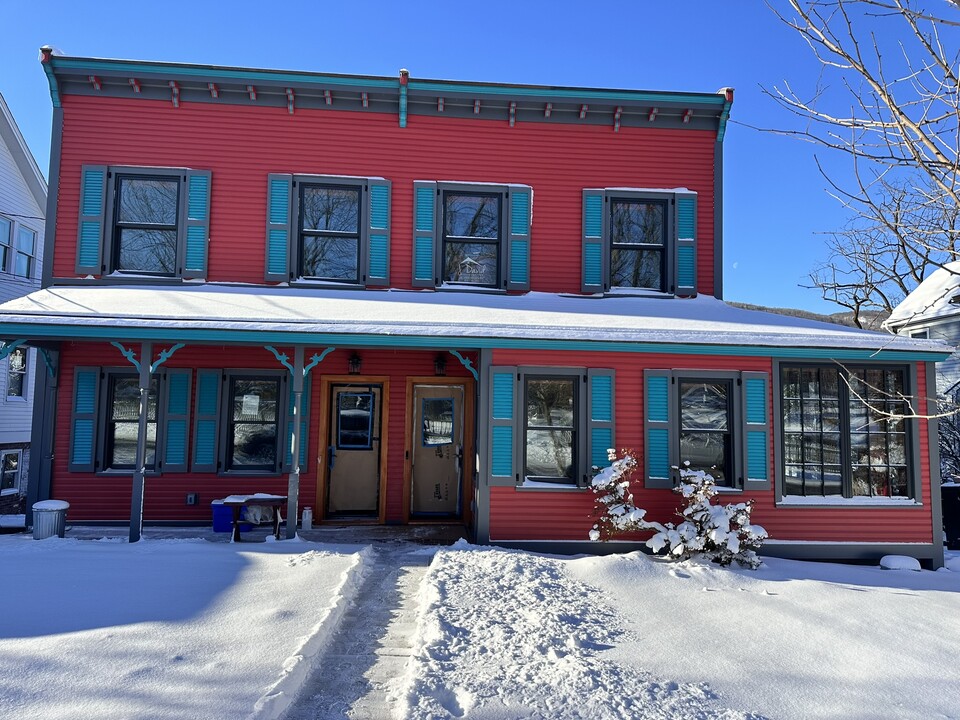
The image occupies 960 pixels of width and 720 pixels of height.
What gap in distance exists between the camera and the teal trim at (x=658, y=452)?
740 cm

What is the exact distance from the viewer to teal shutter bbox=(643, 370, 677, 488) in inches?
291

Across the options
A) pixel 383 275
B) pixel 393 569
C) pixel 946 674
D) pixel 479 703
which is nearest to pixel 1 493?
pixel 383 275

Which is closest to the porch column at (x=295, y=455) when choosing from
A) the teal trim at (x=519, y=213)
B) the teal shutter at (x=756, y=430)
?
the teal trim at (x=519, y=213)

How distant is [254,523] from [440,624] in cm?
397

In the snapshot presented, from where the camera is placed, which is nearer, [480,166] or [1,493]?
[480,166]

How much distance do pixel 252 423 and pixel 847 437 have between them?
831cm

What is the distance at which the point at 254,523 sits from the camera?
7.50m

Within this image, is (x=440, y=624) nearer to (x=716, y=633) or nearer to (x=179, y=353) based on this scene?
(x=716, y=633)

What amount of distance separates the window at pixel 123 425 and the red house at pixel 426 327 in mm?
44

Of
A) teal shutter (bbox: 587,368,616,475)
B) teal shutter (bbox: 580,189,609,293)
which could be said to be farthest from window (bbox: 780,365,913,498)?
teal shutter (bbox: 580,189,609,293)

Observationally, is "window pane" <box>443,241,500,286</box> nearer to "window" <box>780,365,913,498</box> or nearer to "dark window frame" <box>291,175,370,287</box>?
"dark window frame" <box>291,175,370,287</box>

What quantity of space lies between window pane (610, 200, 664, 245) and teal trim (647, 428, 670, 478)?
11.2 feet

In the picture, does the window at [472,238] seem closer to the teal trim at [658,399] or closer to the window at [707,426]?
the teal trim at [658,399]

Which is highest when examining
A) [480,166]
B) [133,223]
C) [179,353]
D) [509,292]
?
[480,166]
